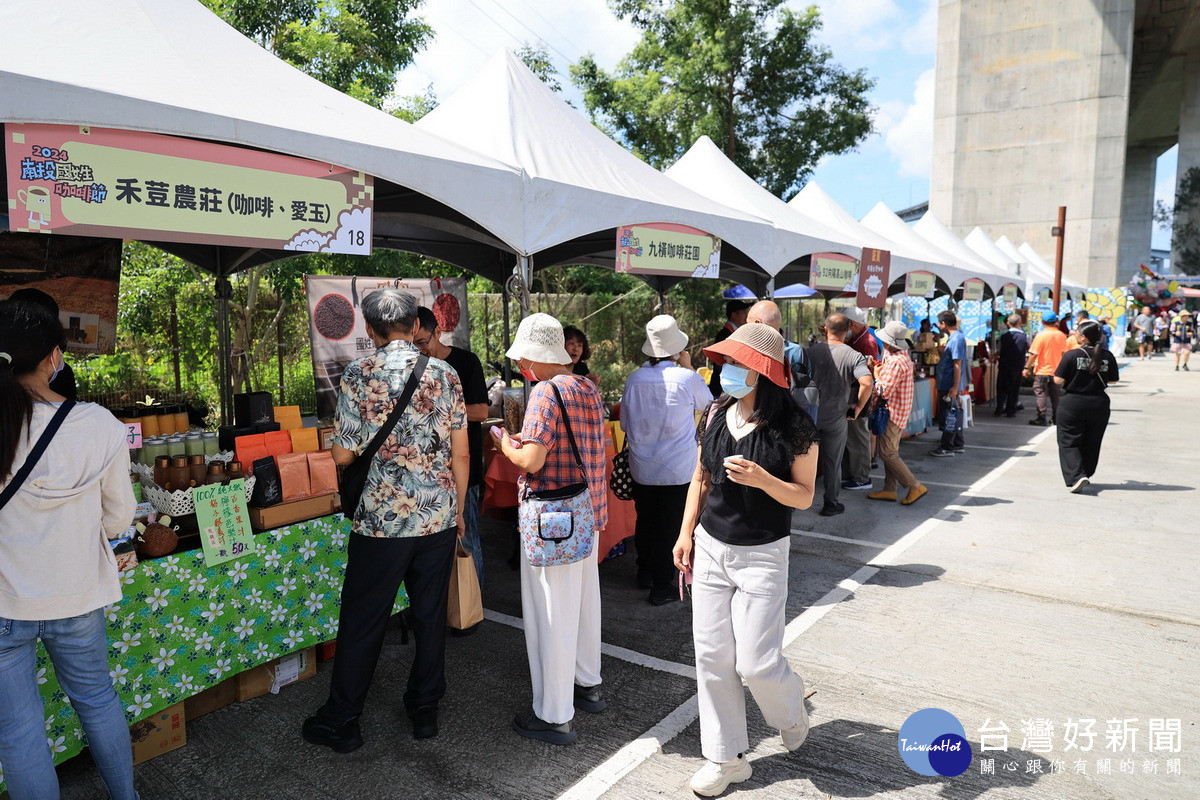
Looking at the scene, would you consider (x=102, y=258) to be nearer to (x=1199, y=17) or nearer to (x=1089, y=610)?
(x=1089, y=610)

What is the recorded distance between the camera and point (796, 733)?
286cm

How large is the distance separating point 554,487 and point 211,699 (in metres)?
1.80

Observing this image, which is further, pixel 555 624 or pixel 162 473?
pixel 162 473

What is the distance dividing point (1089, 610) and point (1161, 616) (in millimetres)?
374

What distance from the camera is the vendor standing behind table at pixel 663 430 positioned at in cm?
428

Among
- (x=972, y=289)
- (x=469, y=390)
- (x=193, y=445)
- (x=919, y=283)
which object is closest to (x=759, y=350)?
(x=469, y=390)

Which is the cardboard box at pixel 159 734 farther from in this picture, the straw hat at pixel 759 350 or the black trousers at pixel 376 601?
the straw hat at pixel 759 350

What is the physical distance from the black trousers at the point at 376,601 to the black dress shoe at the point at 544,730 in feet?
1.60

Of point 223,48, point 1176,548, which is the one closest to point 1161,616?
point 1176,548

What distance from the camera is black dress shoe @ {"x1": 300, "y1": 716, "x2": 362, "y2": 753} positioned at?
2.94 meters

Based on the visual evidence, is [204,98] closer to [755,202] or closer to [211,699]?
[211,699]

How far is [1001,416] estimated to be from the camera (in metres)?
12.7

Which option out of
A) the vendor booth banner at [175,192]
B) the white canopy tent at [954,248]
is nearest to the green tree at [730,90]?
the white canopy tent at [954,248]

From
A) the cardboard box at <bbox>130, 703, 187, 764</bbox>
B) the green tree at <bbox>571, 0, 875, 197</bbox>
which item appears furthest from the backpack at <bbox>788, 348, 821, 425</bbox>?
the green tree at <bbox>571, 0, 875, 197</bbox>
